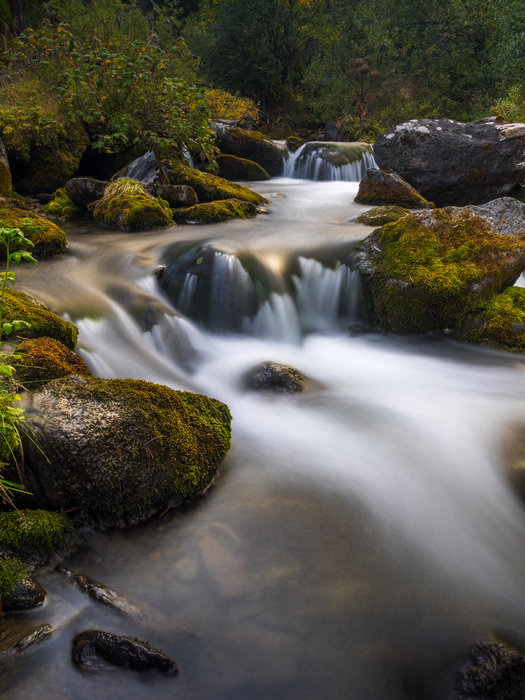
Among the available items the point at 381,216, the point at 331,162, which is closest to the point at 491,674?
the point at 381,216

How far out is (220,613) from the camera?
87.1 inches

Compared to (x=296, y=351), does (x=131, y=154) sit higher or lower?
higher

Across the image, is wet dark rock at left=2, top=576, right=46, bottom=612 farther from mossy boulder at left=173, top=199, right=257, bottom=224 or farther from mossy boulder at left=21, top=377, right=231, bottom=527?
mossy boulder at left=173, top=199, right=257, bottom=224

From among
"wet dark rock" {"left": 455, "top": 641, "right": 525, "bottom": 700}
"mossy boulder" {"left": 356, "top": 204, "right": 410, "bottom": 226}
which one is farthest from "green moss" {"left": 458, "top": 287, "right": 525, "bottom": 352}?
"wet dark rock" {"left": 455, "top": 641, "right": 525, "bottom": 700}

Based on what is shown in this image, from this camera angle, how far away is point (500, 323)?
5.50 m

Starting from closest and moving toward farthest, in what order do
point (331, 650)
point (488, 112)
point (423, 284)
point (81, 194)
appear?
1. point (331, 650)
2. point (423, 284)
3. point (81, 194)
4. point (488, 112)

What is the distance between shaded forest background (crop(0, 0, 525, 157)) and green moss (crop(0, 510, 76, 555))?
30.0 feet

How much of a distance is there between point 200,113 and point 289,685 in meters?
10.9

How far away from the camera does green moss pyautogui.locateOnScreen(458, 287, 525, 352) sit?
543cm

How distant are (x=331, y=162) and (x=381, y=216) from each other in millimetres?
6836

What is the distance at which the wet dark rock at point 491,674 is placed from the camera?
1943mm

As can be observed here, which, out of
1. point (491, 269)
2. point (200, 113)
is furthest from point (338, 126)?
point (491, 269)

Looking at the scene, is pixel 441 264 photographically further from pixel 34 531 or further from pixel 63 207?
pixel 63 207

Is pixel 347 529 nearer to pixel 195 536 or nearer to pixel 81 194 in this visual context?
pixel 195 536
